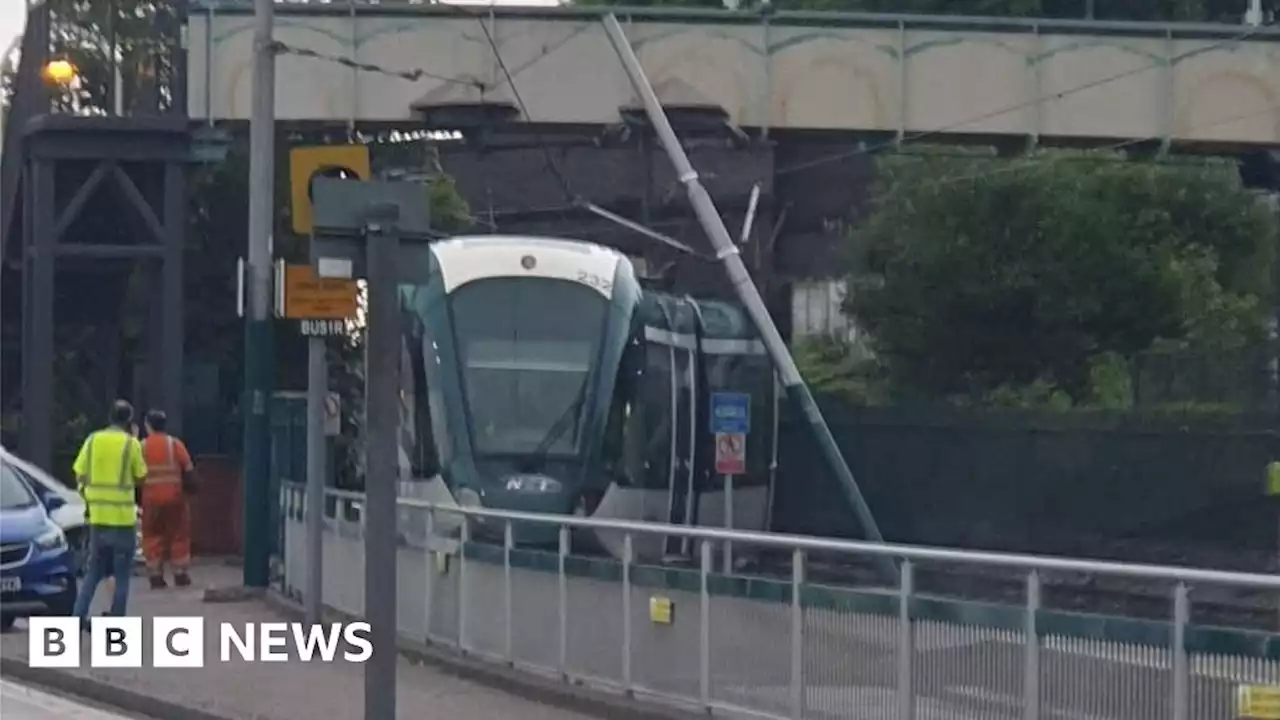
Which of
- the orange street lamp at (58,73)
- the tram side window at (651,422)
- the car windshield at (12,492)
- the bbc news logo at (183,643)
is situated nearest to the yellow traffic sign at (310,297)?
the bbc news logo at (183,643)

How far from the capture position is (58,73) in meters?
29.5

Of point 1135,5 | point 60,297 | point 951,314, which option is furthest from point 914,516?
point 1135,5

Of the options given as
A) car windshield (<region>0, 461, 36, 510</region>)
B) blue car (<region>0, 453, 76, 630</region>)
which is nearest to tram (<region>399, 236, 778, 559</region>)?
car windshield (<region>0, 461, 36, 510</region>)

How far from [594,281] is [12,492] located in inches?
270

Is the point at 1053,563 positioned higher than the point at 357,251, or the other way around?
the point at 357,251

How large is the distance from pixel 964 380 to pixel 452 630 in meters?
25.9

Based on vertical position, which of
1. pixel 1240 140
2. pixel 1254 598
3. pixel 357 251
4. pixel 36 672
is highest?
pixel 1240 140

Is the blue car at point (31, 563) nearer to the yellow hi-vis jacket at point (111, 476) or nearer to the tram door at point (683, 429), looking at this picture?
the yellow hi-vis jacket at point (111, 476)

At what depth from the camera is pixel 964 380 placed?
1673 inches

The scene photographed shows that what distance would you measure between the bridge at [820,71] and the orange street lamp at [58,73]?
5.07 ft

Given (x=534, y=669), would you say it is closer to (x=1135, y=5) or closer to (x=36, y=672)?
(x=36, y=672)

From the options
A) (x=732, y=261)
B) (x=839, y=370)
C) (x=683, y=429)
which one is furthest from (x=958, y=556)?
(x=839, y=370)

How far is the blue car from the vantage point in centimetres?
2056

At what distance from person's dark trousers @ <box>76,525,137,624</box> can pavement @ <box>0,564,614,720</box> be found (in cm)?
43
